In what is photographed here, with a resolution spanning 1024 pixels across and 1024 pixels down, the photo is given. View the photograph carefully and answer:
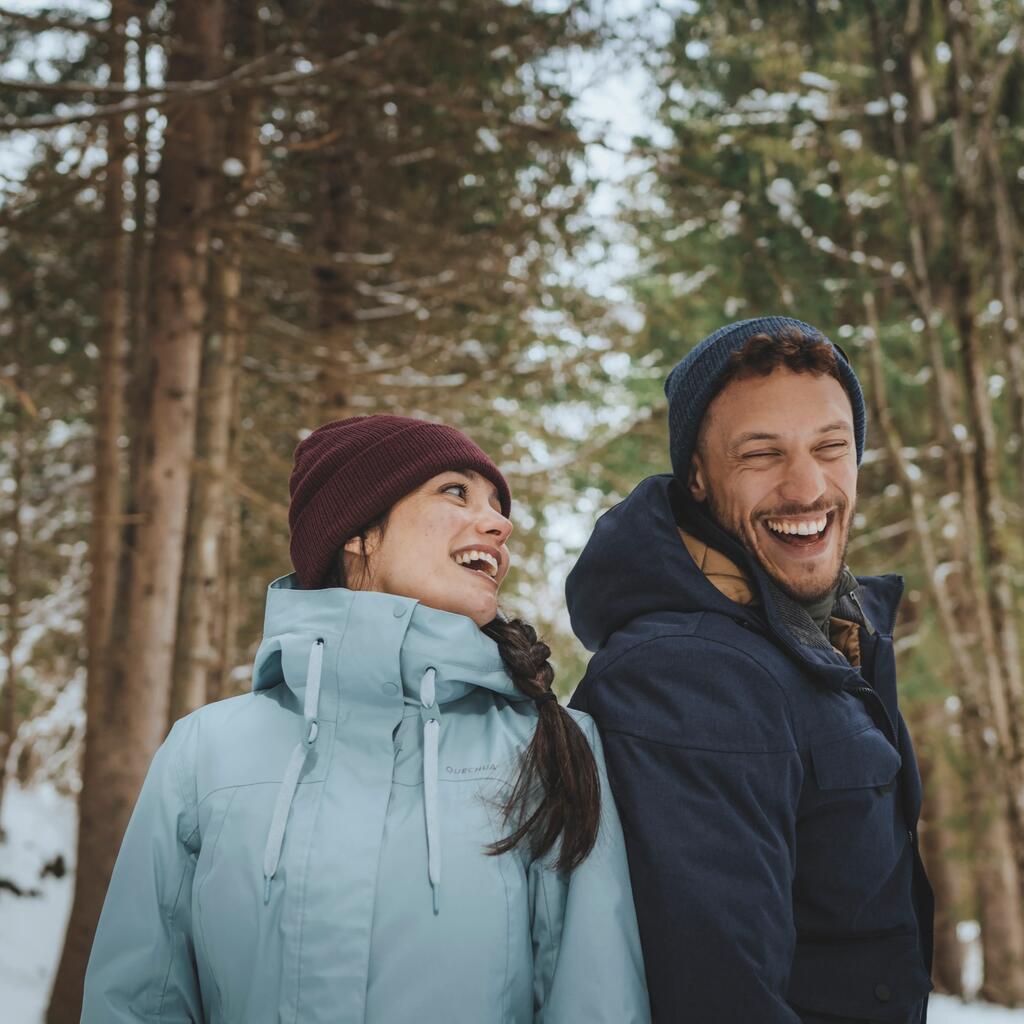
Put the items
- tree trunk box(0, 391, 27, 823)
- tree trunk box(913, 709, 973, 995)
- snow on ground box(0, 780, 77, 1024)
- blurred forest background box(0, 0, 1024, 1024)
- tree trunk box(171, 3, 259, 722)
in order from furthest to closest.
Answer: tree trunk box(913, 709, 973, 995) < tree trunk box(0, 391, 27, 823) < snow on ground box(0, 780, 77, 1024) < tree trunk box(171, 3, 259, 722) < blurred forest background box(0, 0, 1024, 1024)

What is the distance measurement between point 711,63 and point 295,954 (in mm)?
7797

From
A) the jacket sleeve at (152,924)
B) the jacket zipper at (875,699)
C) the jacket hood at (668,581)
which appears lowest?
the jacket sleeve at (152,924)

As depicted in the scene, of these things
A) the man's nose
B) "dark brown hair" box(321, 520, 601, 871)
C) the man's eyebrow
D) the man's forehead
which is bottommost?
"dark brown hair" box(321, 520, 601, 871)

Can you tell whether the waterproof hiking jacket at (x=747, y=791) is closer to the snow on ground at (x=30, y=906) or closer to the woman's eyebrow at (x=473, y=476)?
the woman's eyebrow at (x=473, y=476)

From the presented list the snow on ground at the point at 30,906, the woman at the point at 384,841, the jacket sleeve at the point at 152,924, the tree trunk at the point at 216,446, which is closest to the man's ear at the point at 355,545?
the woman at the point at 384,841

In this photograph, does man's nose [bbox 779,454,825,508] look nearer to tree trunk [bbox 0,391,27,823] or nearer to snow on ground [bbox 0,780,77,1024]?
snow on ground [bbox 0,780,77,1024]

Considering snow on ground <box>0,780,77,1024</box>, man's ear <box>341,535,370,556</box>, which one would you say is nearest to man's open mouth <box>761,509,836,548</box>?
man's ear <box>341,535,370,556</box>

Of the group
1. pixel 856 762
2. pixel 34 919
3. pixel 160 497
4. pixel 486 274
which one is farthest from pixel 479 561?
pixel 34 919

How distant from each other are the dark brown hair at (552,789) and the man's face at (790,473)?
549mm

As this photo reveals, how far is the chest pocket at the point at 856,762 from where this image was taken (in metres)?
1.82

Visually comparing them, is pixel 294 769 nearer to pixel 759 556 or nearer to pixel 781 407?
pixel 759 556

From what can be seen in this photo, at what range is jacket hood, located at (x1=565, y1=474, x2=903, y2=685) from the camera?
1945 millimetres

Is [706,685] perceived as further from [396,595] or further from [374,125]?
[374,125]

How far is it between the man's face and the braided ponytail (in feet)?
1.82
